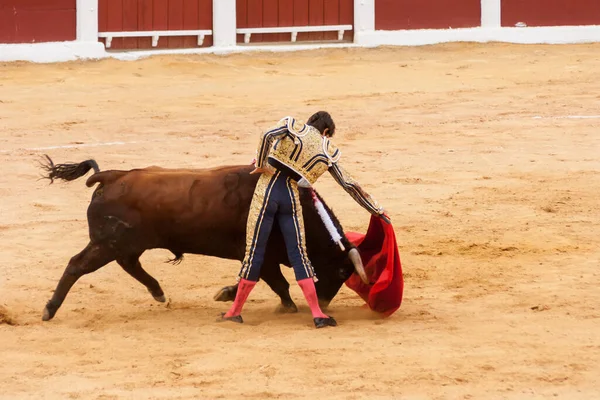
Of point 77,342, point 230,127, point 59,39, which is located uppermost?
point 59,39

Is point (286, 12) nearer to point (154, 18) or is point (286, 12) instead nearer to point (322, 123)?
point (154, 18)

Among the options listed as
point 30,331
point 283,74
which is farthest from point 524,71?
point 30,331

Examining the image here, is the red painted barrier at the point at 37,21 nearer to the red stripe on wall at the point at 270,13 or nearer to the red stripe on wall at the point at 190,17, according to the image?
the red stripe on wall at the point at 190,17

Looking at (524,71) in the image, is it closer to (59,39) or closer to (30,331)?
(59,39)

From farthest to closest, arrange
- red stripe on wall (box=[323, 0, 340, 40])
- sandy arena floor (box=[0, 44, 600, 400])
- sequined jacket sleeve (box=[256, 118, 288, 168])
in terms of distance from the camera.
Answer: red stripe on wall (box=[323, 0, 340, 40]) < sequined jacket sleeve (box=[256, 118, 288, 168]) < sandy arena floor (box=[0, 44, 600, 400])

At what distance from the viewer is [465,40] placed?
1509 cm

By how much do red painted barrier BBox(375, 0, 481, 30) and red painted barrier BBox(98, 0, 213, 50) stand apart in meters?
2.24

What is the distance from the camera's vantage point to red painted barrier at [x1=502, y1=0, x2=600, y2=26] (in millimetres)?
15203

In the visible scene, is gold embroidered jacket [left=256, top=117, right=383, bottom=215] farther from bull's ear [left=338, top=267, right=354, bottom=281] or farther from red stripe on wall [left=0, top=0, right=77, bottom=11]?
red stripe on wall [left=0, top=0, right=77, bottom=11]

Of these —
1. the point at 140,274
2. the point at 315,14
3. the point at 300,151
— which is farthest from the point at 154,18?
the point at 300,151

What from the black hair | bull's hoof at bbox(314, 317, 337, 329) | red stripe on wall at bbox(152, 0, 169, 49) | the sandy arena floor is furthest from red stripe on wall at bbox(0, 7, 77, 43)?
bull's hoof at bbox(314, 317, 337, 329)

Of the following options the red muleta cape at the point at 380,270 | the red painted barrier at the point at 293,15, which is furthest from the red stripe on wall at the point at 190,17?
the red muleta cape at the point at 380,270

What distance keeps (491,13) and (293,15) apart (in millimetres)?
2597

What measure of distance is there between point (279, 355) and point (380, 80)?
813cm
